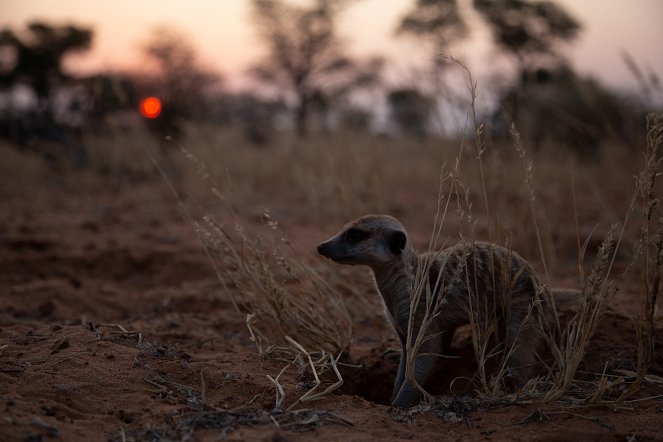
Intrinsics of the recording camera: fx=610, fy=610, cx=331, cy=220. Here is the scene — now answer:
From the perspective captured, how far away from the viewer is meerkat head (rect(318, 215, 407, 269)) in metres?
2.78

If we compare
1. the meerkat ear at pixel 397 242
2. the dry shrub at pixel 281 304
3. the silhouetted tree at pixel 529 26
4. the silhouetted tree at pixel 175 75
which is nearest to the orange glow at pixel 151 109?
the silhouetted tree at pixel 175 75

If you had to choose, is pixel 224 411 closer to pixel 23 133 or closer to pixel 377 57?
pixel 23 133

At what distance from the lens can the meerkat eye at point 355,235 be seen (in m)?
2.82

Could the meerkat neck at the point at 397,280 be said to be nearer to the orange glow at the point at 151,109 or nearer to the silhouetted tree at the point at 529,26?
the orange glow at the point at 151,109

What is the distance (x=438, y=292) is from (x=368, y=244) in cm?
38

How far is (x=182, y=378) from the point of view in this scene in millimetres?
2520

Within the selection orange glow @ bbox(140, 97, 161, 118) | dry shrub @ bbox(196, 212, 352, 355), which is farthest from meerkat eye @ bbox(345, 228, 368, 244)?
orange glow @ bbox(140, 97, 161, 118)

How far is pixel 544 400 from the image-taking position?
222cm

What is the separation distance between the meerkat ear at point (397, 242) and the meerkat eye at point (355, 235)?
13cm

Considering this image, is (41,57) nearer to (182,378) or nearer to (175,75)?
(175,75)

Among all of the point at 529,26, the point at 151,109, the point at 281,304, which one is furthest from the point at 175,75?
the point at 281,304

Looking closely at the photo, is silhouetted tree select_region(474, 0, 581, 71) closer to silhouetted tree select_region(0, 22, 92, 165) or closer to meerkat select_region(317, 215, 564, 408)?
silhouetted tree select_region(0, 22, 92, 165)

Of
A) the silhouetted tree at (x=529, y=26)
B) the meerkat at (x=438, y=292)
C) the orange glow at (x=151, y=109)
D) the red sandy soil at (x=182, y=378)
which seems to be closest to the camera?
the red sandy soil at (x=182, y=378)

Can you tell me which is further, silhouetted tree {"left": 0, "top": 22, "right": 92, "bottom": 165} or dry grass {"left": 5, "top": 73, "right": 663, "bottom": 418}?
silhouetted tree {"left": 0, "top": 22, "right": 92, "bottom": 165}
